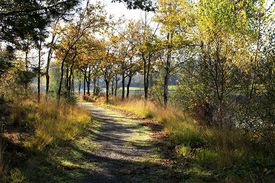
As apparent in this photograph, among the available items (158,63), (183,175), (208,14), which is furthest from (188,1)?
(158,63)

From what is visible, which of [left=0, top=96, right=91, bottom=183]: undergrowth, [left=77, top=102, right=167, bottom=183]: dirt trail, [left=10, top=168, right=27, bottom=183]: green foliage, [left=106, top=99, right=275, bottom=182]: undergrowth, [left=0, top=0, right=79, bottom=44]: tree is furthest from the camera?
[left=0, top=0, right=79, bottom=44]: tree

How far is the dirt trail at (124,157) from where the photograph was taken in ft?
23.9

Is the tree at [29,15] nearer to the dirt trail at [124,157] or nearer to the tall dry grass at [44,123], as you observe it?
the tall dry grass at [44,123]

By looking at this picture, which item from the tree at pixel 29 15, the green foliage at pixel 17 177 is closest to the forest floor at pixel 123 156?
the green foliage at pixel 17 177

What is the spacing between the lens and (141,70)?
3928 centimetres

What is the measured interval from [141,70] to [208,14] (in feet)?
94.5

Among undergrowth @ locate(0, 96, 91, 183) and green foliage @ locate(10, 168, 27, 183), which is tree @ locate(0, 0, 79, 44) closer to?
undergrowth @ locate(0, 96, 91, 183)

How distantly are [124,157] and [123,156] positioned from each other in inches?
5.1

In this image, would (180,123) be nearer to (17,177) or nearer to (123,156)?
(123,156)

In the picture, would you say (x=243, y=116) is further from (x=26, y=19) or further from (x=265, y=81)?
(x=26, y=19)

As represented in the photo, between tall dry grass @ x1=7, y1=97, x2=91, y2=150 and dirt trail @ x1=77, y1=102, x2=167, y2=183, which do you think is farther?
tall dry grass @ x1=7, y1=97, x2=91, y2=150

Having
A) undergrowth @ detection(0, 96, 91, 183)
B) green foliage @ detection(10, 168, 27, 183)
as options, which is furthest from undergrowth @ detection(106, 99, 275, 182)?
undergrowth @ detection(0, 96, 91, 183)

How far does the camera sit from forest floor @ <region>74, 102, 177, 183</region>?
7.27 m

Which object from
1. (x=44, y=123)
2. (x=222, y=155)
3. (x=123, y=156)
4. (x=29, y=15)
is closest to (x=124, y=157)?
(x=123, y=156)
